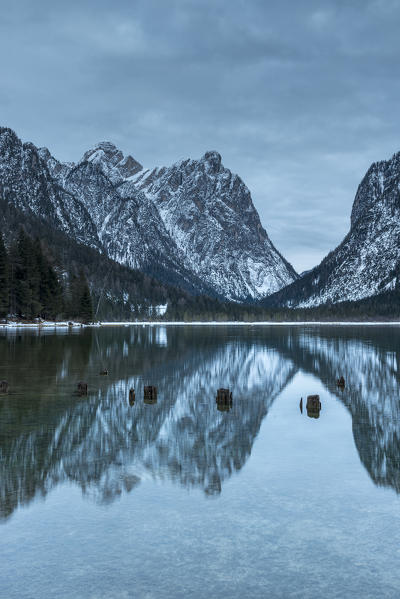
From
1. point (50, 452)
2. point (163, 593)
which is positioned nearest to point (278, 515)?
point (163, 593)

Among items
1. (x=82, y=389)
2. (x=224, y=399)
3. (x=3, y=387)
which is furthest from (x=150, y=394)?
(x=3, y=387)

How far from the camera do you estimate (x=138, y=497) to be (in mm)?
15000

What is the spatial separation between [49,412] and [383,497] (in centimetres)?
1658

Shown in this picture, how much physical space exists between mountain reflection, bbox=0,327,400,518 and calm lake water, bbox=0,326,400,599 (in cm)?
9

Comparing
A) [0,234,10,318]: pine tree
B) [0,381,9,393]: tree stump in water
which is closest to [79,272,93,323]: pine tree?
[0,234,10,318]: pine tree

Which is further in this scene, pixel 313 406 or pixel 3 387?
pixel 3 387

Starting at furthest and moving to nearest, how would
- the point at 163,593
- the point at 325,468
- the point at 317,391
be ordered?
1. the point at 317,391
2. the point at 325,468
3. the point at 163,593

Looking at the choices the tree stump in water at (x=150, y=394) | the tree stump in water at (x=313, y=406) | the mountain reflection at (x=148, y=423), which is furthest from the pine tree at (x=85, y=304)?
the tree stump in water at (x=313, y=406)

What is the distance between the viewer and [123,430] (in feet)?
76.4

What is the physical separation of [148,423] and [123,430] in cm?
179

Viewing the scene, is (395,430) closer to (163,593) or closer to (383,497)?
(383,497)

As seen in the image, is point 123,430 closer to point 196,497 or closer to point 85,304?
point 196,497

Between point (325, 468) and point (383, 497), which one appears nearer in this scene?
point (383, 497)

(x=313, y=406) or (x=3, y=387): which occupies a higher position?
(x=3, y=387)
